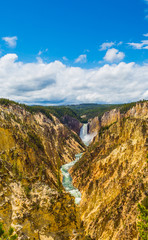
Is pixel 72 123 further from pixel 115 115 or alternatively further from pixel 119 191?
pixel 119 191

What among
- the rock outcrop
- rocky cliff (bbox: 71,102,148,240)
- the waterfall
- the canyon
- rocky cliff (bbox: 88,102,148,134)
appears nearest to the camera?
the canyon

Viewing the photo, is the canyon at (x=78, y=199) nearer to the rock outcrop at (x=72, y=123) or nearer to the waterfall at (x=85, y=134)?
the waterfall at (x=85, y=134)

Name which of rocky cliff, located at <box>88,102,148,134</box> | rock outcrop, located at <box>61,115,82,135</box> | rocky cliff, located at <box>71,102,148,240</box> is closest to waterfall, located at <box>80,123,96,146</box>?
rock outcrop, located at <box>61,115,82,135</box>

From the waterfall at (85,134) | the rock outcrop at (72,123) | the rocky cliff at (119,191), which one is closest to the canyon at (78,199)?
the rocky cliff at (119,191)

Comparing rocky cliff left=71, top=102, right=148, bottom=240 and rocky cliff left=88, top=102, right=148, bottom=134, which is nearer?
rocky cliff left=71, top=102, right=148, bottom=240

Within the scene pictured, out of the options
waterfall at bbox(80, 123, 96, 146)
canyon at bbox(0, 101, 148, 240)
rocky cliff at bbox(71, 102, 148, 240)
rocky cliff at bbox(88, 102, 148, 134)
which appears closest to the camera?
canyon at bbox(0, 101, 148, 240)

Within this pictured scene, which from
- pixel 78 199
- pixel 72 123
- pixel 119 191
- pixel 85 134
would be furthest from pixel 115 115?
pixel 119 191

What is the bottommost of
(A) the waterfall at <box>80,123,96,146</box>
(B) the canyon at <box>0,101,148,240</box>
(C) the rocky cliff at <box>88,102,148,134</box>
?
(A) the waterfall at <box>80,123,96,146</box>

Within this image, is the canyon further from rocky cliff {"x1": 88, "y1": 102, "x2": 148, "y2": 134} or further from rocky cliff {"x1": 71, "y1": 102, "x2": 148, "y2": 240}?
rocky cliff {"x1": 88, "y1": 102, "x2": 148, "y2": 134}

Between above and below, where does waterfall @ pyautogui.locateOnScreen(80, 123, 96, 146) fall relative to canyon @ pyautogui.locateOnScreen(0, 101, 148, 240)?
below

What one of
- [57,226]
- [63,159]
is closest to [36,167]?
[57,226]

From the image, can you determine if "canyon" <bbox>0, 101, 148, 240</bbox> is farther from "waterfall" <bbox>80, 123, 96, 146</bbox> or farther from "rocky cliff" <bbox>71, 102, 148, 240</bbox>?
"waterfall" <bbox>80, 123, 96, 146</bbox>

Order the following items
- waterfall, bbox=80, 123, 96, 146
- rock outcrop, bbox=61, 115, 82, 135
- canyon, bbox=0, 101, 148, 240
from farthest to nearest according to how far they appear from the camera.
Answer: rock outcrop, bbox=61, 115, 82, 135, waterfall, bbox=80, 123, 96, 146, canyon, bbox=0, 101, 148, 240
